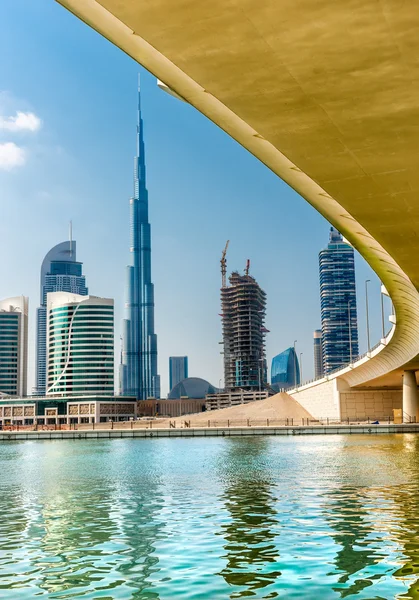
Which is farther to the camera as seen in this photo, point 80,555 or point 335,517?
point 335,517

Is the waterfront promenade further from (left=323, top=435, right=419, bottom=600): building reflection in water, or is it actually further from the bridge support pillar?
(left=323, top=435, right=419, bottom=600): building reflection in water

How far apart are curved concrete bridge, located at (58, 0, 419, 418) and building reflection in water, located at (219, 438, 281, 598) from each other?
733 centimetres

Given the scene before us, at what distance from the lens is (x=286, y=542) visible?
16078 millimetres

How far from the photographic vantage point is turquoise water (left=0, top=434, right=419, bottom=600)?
41.0 ft

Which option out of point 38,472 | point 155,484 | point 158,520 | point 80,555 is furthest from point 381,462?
point 80,555

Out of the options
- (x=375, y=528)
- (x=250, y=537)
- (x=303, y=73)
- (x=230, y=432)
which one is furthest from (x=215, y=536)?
(x=230, y=432)

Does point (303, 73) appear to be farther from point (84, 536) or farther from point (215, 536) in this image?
point (84, 536)

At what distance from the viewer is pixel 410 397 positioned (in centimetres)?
8500

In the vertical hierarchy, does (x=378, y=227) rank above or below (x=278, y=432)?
above

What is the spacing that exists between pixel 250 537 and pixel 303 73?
10.8 metres

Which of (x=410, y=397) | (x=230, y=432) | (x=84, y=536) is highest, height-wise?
(x=410, y=397)

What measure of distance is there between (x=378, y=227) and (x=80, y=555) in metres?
10.7

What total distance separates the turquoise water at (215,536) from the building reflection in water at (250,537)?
3cm

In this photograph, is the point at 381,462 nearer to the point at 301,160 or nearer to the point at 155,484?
the point at 155,484
